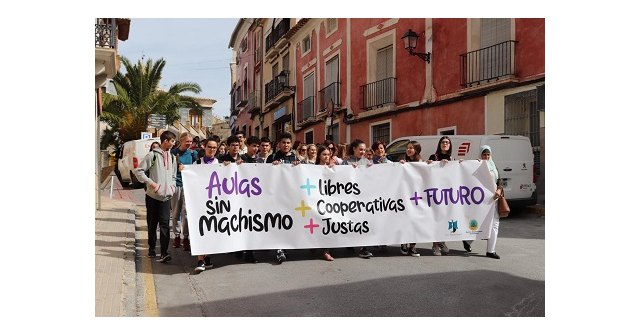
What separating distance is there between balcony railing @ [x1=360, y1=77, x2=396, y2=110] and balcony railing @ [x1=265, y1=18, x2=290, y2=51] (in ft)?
27.1

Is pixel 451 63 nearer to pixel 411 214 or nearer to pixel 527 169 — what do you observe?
pixel 527 169

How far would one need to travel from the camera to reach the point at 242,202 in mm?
5438

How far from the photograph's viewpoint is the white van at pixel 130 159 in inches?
591

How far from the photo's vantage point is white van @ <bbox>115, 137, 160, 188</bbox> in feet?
49.3

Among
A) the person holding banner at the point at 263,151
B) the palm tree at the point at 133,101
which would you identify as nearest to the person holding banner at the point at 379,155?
the person holding banner at the point at 263,151

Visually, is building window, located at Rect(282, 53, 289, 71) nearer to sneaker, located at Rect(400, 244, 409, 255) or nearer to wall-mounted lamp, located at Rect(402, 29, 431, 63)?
wall-mounted lamp, located at Rect(402, 29, 431, 63)

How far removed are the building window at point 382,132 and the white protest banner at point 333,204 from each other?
7.75 meters

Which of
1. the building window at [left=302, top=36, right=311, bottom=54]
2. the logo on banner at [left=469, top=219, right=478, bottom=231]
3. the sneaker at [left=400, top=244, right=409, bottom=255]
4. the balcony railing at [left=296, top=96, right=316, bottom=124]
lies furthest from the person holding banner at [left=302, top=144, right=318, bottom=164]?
the building window at [left=302, top=36, right=311, bottom=54]

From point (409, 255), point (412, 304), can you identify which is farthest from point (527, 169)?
point (412, 304)

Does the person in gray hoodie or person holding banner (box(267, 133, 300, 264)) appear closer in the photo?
the person in gray hoodie

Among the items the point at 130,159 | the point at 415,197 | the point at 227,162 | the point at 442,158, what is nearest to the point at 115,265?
the point at 227,162

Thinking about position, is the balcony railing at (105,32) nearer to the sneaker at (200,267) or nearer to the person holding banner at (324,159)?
the person holding banner at (324,159)

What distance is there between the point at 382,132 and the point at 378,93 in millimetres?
1022
